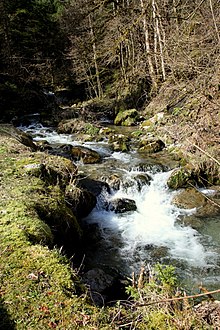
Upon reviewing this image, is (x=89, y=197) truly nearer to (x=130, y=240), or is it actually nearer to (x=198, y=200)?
(x=130, y=240)

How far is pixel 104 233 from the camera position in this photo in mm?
6988

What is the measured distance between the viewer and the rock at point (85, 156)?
1038cm

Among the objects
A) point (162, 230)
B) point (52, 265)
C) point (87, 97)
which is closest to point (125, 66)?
point (87, 97)

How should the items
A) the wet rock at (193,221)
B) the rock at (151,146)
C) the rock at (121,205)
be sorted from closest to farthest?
the wet rock at (193,221), the rock at (121,205), the rock at (151,146)

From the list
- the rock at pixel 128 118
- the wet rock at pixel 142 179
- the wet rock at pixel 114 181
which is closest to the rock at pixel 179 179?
the wet rock at pixel 142 179

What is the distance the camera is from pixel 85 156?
10.5 metres

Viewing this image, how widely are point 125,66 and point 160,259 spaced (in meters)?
19.0

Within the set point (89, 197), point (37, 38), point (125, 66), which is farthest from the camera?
point (37, 38)

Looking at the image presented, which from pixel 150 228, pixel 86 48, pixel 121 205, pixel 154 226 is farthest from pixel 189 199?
pixel 86 48

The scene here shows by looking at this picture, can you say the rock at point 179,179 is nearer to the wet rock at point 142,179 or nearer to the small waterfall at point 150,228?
the small waterfall at point 150,228

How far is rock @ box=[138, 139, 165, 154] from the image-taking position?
11148 mm

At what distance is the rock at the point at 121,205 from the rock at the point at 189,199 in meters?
1.18

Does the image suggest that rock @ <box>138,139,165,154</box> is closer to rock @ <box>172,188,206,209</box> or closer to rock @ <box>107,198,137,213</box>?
rock @ <box>172,188,206,209</box>

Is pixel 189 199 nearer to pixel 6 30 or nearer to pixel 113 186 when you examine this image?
pixel 113 186
